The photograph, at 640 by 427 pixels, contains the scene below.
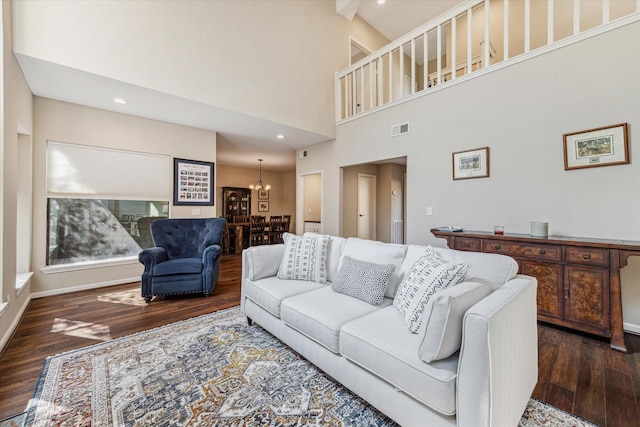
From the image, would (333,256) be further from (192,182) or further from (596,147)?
(192,182)

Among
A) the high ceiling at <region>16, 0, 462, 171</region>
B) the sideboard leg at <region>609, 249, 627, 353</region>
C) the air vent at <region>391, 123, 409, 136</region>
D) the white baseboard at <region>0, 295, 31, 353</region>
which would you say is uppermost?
the high ceiling at <region>16, 0, 462, 171</region>

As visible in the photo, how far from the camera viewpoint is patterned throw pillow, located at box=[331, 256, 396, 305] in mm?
1900

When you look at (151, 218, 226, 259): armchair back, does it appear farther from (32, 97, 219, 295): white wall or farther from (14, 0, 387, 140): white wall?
(14, 0, 387, 140): white wall

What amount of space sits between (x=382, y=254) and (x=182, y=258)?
295 cm

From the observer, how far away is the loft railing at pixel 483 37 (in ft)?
10.5

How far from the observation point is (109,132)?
3854 millimetres

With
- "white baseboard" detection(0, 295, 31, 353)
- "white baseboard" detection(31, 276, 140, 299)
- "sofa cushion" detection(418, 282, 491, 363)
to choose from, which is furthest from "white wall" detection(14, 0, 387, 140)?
"sofa cushion" detection(418, 282, 491, 363)

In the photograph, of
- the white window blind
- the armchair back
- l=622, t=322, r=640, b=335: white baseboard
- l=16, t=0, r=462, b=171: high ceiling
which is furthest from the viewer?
the armchair back

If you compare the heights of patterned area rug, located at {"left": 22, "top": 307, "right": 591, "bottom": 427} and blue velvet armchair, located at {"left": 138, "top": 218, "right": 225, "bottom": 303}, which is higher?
blue velvet armchair, located at {"left": 138, "top": 218, "right": 225, "bottom": 303}

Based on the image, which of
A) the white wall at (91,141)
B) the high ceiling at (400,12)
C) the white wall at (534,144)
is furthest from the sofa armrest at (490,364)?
the high ceiling at (400,12)

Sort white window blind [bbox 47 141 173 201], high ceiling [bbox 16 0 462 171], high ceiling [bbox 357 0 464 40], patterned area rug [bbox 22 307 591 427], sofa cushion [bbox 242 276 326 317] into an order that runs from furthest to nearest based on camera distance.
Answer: high ceiling [bbox 357 0 464 40]
white window blind [bbox 47 141 173 201]
high ceiling [bbox 16 0 462 171]
sofa cushion [bbox 242 276 326 317]
patterned area rug [bbox 22 307 591 427]

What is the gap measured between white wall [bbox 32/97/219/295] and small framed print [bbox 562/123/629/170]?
518 centimetres

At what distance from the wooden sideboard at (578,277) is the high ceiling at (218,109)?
12.6 ft

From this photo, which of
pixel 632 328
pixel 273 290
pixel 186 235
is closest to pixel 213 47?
pixel 186 235
